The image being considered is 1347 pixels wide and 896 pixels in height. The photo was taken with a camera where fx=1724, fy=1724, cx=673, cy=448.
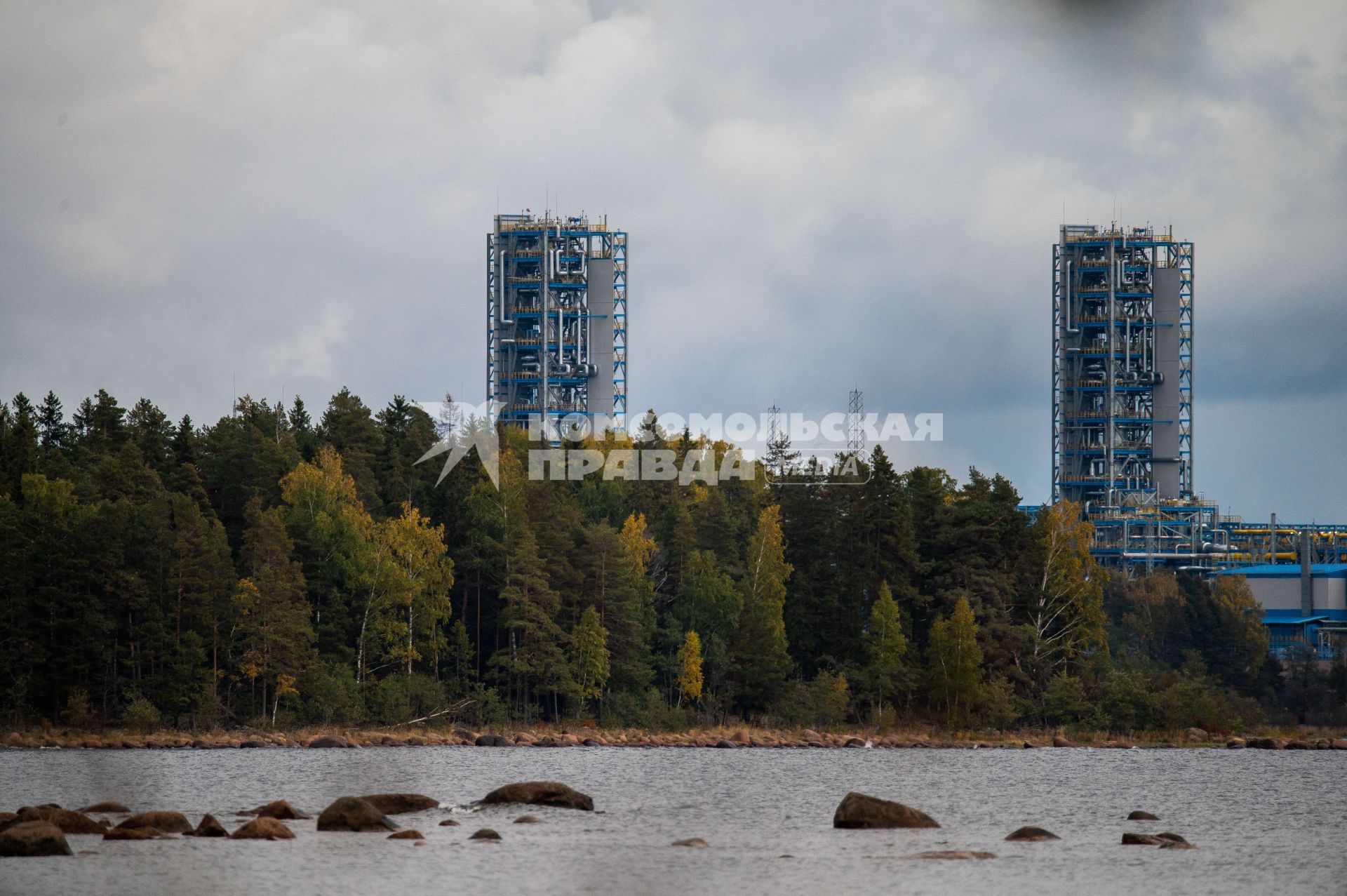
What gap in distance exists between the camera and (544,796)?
3469 centimetres

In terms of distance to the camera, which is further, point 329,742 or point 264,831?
point 329,742

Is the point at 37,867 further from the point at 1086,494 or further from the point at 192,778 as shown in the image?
the point at 1086,494

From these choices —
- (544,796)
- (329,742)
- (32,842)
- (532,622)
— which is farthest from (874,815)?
(532,622)

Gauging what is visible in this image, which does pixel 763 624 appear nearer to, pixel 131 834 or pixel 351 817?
pixel 351 817

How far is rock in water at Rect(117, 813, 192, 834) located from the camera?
2875cm

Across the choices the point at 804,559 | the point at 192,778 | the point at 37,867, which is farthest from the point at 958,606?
the point at 37,867

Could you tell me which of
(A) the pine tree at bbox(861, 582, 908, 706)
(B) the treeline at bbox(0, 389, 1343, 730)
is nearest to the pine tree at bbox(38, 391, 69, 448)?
(B) the treeline at bbox(0, 389, 1343, 730)

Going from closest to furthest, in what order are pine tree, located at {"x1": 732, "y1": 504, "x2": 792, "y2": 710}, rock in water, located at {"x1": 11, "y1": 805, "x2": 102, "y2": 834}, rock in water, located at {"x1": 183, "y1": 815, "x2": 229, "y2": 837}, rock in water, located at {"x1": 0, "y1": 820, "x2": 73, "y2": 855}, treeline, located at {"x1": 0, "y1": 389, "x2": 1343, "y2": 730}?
1. rock in water, located at {"x1": 0, "y1": 820, "x2": 73, "y2": 855}
2. rock in water, located at {"x1": 183, "y1": 815, "x2": 229, "y2": 837}
3. rock in water, located at {"x1": 11, "y1": 805, "x2": 102, "y2": 834}
4. treeline, located at {"x1": 0, "y1": 389, "x2": 1343, "y2": 730}
5. pine tree, located at {"x1": 732, "y1": 504, "x2": 792, "y2": 710}

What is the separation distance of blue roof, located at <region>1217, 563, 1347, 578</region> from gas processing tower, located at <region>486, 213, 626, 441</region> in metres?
38.5

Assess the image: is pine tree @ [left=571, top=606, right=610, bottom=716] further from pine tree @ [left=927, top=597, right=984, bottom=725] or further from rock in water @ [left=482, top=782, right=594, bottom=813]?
rock in water @ [left=482, top=782, right=594, bottom=813]

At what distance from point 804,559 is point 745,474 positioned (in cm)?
652

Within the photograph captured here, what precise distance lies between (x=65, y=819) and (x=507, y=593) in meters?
36.8

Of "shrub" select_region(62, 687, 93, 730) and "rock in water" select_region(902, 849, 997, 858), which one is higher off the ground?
"rock in water" select_region(902, 849, 997, 858)

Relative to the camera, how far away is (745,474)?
269 feet
